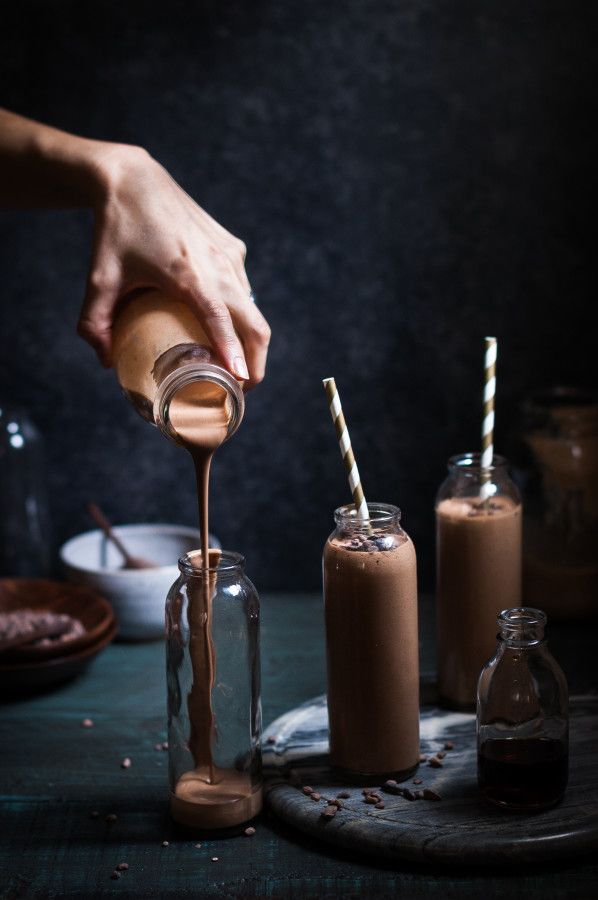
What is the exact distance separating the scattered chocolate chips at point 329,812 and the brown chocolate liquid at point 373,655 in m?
0.08

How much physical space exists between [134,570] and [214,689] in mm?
598

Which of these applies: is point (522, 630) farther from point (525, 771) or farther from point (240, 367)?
point (240, 367)

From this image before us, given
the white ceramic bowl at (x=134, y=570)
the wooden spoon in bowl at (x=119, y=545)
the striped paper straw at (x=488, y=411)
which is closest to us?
the striped paper straw at (x=488, y=411)

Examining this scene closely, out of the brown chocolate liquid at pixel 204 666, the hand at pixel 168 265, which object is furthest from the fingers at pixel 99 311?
the brown chocolate liquid at pixel 204 666

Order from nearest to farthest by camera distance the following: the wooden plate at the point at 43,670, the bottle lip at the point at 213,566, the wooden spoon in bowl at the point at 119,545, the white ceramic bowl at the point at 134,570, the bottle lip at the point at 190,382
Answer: the bottle lip at the point at 190,382
the bottle lip at the point at 213,566
the wooden plate at the point at 43,670
the white ceramic bowl at the point at 134,570
the wooden spoon in bowl at the point at 119,545

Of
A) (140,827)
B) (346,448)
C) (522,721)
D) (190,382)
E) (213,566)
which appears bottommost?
(140,827)

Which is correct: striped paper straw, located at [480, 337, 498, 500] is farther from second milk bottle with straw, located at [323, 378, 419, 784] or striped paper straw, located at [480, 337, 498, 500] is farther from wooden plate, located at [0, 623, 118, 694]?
wooden plate, located at [0, 623, 118, 694]

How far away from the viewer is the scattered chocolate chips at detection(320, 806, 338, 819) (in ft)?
3.86

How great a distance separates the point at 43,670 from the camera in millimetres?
1523

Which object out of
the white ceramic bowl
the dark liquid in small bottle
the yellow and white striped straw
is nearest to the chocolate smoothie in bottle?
the yellow and white striped straw

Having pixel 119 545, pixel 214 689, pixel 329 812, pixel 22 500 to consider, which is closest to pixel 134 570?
pixel 119 545

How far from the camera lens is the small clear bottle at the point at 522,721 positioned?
3.88 ft

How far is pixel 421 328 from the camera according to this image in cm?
187

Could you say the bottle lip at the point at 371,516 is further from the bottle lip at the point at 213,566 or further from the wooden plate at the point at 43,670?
the wooden plate at the point at 43,670
